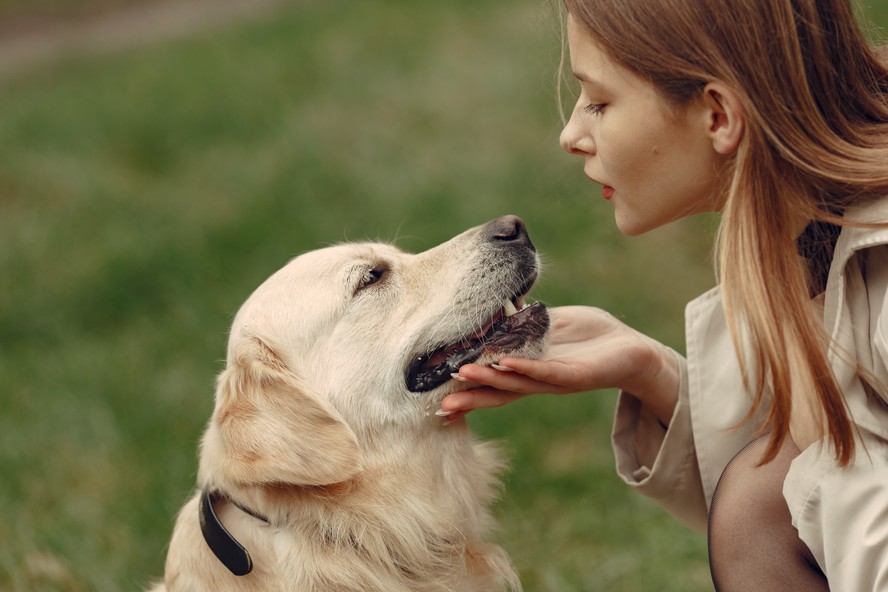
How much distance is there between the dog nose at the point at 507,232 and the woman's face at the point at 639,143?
1.22ft

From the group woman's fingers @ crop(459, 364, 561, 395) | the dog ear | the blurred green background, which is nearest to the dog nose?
woman's fingers @ crop(459, 364, 561, 395)

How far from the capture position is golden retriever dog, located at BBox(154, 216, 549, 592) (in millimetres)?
2361

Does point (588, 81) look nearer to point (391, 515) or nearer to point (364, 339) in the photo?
point (364, 339)

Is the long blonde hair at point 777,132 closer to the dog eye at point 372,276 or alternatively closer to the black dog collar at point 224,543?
the dog eye at point 372,276

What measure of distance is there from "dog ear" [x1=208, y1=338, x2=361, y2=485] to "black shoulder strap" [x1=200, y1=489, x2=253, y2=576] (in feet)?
0.41

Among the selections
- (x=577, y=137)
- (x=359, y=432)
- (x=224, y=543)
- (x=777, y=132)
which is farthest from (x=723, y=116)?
(x=224, y=543)

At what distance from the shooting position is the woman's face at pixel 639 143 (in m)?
2.22

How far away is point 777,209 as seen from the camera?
6.91ft

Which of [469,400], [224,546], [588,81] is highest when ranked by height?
[588,81]

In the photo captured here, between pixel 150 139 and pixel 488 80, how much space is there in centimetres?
254

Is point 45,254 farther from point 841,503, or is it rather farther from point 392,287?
point 841,503

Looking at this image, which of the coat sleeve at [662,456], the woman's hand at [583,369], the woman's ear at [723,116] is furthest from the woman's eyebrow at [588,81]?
the coat sleeve at [662,456]

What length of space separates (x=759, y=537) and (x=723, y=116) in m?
0.97

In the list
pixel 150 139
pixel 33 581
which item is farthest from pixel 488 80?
pixel 33 581
